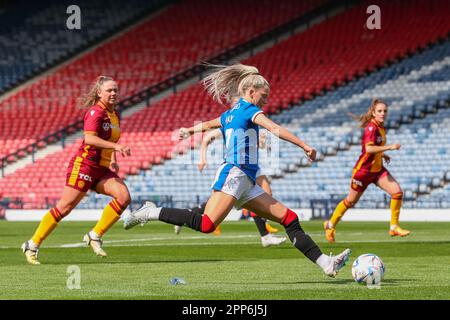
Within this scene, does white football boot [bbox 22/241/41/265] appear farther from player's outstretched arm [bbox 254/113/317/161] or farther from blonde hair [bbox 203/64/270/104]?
player's outstretched arm [bbox 254/113/317/161]

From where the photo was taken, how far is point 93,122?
13.8 meters

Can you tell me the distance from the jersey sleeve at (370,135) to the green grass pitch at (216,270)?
172 cm

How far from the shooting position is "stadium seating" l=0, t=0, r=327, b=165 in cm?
4294

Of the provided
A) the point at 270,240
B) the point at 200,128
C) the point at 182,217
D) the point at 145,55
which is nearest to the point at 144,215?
the point at 182,217

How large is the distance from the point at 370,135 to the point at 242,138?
741 centimetres

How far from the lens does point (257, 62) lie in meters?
42.5

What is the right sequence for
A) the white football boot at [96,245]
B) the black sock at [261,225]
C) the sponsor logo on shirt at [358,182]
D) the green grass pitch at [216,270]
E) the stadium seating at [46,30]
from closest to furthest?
the green grass pitch at [216,270] < the white football boot at [96,245] < the black sock at [261,225] < the sponsor logo on shirt at [358,182] < the stadium seating at [46,30]

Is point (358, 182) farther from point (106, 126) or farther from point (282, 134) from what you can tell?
point (282, 134)

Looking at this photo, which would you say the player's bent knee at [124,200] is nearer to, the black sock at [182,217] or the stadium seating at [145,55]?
the black sock at [182,217]

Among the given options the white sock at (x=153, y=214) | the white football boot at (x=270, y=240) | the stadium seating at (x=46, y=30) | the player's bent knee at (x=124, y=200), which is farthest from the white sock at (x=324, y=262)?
the stadium seating at (x=46, y=30)

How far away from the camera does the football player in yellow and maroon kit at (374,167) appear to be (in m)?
17.8

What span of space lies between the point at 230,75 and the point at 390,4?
33.1 meters

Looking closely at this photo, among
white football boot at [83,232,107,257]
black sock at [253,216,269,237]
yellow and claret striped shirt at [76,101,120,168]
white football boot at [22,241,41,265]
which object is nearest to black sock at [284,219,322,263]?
yellow and claret striped shirt at [76,101,120,168]
